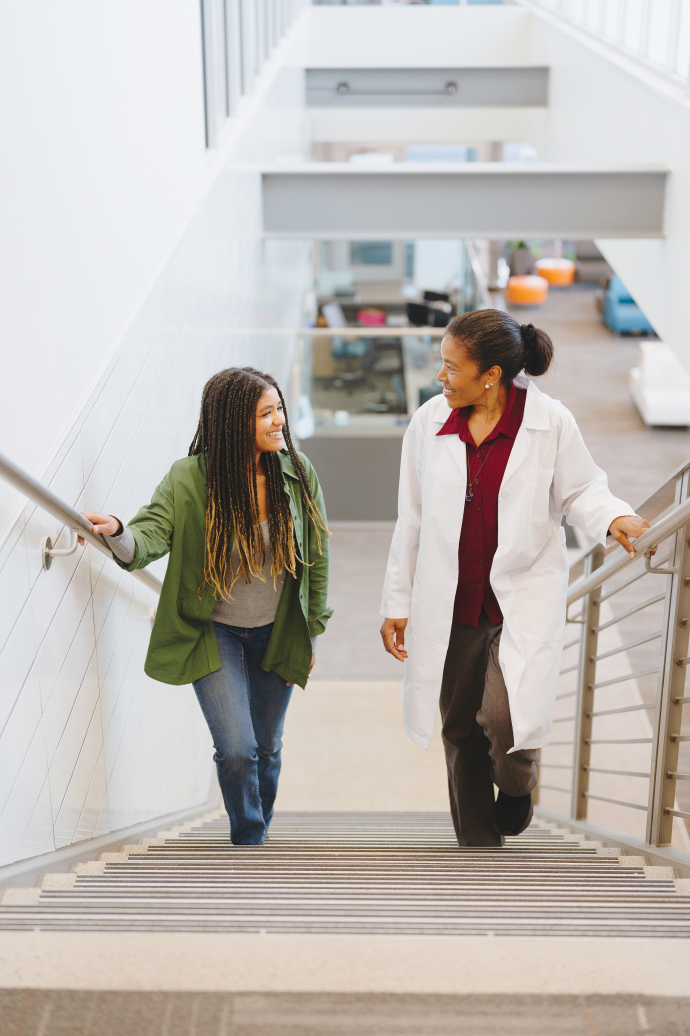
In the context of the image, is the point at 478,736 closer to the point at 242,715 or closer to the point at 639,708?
the point at 639,708

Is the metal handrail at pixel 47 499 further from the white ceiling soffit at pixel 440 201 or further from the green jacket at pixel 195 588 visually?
the white ceiling soffit at pixel 440 201

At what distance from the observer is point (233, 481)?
101 inches

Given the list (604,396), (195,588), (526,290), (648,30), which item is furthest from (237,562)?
(526,290)

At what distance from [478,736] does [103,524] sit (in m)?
1.29

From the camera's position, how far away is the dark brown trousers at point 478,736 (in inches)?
104

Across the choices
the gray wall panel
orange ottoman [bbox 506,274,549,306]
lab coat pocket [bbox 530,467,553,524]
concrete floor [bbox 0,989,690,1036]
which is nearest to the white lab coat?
lab coat pocket [bbox 530,467,553,524]

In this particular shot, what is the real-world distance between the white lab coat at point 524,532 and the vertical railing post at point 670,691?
0.72ft

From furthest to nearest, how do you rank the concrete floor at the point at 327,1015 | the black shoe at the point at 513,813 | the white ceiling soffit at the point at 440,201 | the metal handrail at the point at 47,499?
the white ceiling soffit at the point at 440,201 → the black shoe at the point at 513,813 → the metal handrail at the point at 47,499 → the concrete floor at the point at 327,1015

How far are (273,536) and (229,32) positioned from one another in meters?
4.32

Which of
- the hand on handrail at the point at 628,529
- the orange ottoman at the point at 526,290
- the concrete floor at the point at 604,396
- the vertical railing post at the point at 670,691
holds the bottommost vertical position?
the concrete floor at the point at 604,396

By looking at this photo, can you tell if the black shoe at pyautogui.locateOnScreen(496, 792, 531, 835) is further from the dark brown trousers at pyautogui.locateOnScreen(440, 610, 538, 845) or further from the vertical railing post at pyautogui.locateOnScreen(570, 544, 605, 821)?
the vertical railing post at pyautogui.locateOnScreen(570, 544, 605, 821)

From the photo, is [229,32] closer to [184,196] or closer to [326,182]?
[326,182]

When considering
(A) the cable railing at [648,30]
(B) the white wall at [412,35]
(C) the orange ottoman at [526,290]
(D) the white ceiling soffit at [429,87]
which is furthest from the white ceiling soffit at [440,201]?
(C) the orange ottoman at [526,290]

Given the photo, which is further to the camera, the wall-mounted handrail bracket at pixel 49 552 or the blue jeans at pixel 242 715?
the blue jeans at pixel 242 715
